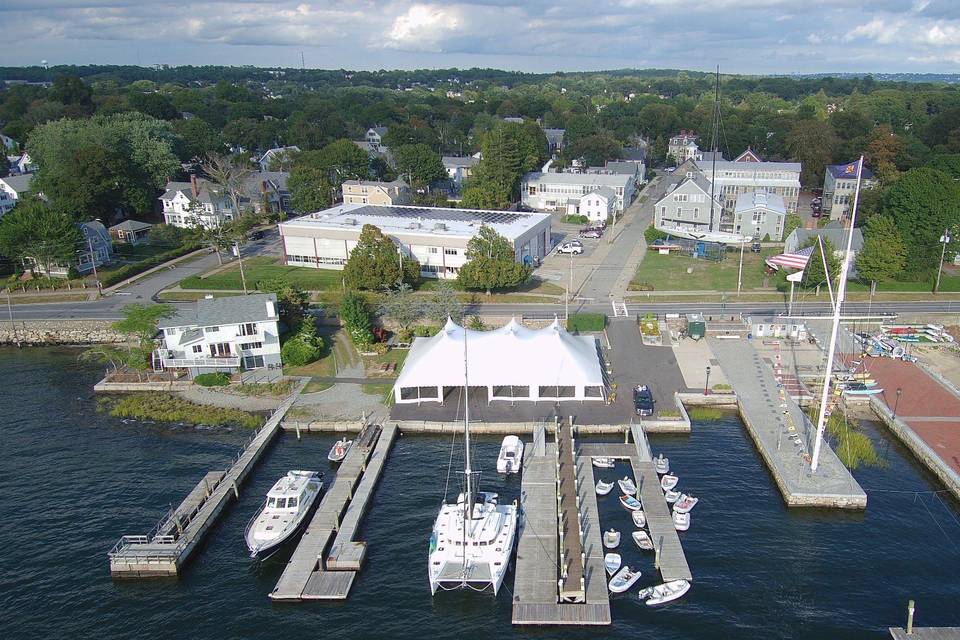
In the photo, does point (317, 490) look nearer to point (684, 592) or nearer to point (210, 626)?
point (210, 626)

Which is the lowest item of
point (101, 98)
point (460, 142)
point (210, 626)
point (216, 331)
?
point (210, 626)

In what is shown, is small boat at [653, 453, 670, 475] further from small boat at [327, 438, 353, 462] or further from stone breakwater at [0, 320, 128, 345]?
stone breakwater at [0, 320, 128, 345]

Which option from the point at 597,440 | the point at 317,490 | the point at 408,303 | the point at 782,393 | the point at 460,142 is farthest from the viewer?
the point at 460,142

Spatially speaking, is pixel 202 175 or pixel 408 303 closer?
pixel 408 303

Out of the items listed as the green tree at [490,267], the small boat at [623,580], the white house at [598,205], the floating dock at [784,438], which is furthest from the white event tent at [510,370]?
the white house at [598,205]

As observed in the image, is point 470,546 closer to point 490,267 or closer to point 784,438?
point 784,438

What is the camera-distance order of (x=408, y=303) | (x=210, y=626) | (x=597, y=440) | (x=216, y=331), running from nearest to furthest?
(x=210, y=626), (x=597, y=440), (x=216, y=331), (x=408, y=303)

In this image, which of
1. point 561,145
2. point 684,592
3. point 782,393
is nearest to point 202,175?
point 561,145
